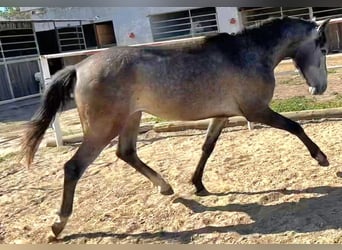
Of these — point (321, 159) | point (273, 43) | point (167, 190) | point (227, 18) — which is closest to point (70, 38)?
point (227, 18)

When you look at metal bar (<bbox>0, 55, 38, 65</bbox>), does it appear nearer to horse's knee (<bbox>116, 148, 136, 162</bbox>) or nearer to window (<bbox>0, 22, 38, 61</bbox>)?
window (<bbox>0, 22, 38, 61</bbox>)

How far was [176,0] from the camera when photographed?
6.90ft

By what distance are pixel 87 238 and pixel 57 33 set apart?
1353cm

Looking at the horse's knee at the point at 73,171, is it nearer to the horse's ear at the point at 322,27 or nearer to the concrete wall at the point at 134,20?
the horse's ear at the point at 322,27

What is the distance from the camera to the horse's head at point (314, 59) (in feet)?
10.00

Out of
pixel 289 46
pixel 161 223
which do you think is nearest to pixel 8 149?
pixel 161 223

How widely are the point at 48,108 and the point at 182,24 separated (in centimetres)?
1235

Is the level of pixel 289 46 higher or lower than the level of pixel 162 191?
higher

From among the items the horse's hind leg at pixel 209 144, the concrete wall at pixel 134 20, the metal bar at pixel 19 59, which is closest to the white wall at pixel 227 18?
the concrete wall at pixel 134 20

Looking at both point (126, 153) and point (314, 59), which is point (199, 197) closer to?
point (126, 153)

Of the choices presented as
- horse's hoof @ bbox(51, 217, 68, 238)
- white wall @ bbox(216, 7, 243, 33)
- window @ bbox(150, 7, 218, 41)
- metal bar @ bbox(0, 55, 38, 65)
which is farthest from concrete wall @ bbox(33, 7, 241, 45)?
horse's hoof @ bbox(51, 217, 68, 238)

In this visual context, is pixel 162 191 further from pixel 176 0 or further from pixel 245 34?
pixel 176 0

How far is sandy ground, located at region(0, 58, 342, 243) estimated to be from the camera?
2.55 m

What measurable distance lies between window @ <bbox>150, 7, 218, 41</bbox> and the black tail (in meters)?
11.7
